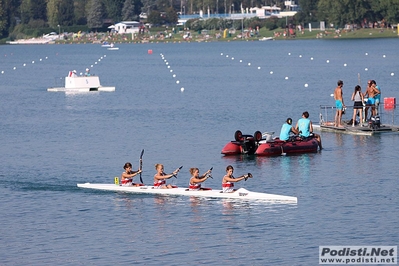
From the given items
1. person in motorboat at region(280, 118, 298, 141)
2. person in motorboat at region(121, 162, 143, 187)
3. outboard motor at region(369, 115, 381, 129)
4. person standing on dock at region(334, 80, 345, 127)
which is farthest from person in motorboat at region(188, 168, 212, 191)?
outboard motor at region(369, 115, 381, 129)

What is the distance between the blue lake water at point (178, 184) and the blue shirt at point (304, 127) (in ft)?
3.97

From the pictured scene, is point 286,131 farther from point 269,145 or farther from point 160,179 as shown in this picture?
point 160,179

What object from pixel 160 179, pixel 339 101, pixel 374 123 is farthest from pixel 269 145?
pixel 160 179

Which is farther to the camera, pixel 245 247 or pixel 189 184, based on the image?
pixel 189 184

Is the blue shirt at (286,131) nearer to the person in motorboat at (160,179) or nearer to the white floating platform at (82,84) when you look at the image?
the person in motorboat at (160,179)

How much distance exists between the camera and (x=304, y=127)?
44125 millimetres

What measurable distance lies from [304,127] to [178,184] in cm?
790

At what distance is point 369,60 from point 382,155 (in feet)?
295

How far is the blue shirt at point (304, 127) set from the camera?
43969 millimetres

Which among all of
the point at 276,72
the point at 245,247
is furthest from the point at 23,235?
the point at 276,72

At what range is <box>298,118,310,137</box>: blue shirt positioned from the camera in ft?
144

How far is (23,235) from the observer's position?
31922mm

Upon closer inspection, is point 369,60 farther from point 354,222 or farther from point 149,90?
point 354,222

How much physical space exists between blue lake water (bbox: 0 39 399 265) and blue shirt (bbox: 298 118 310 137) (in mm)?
1210
